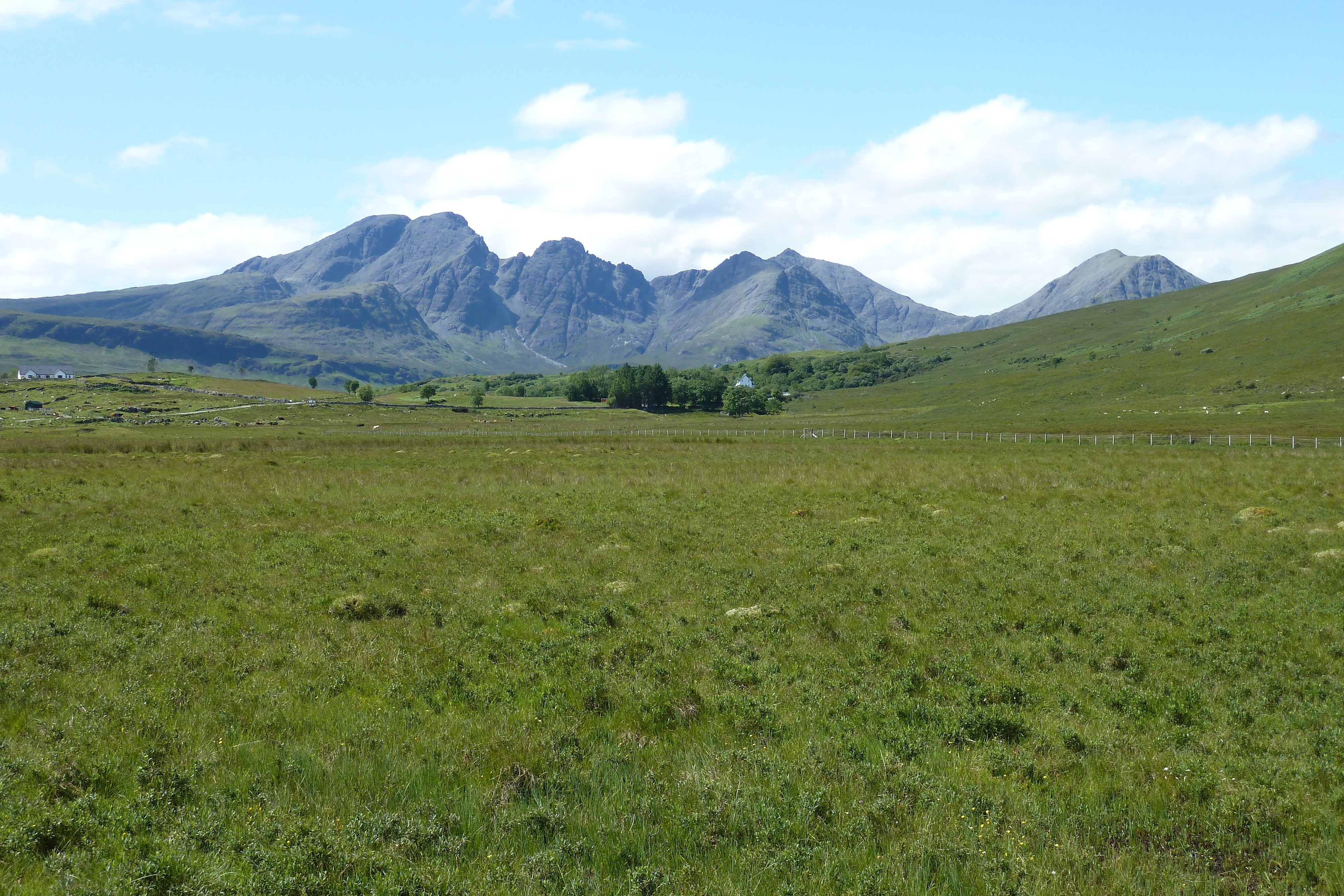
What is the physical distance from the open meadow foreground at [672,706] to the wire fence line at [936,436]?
5607 cm

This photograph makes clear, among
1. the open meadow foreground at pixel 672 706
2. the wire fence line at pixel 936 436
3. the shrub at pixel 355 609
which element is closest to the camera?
the open meadow foreground at pixel 672 706

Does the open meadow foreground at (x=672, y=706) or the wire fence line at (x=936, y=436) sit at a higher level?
the wire fence line at (x=936, y=436)

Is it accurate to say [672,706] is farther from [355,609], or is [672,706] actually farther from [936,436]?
[936,436]

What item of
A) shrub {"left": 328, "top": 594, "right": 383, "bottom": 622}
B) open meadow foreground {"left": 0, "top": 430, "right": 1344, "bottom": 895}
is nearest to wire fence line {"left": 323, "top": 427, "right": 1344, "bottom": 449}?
open meadow foreground {"left": 0, "top": 430, "right": 1344, "bottom": 895}

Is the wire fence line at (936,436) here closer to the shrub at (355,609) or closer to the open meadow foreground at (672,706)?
the open meadow foreground at (672,706)

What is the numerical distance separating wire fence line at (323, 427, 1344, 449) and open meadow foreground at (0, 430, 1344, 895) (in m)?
56.1

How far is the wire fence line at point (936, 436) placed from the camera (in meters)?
76.4

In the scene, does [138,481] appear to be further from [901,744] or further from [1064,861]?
[1064,861]

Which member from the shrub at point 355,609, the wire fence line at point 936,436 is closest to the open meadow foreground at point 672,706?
the shrub at point 355,609

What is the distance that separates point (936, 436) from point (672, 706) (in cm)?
9430

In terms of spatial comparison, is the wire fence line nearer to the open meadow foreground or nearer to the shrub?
the open meadow foreground

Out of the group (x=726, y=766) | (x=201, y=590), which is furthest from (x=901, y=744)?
(x=201, y=590)

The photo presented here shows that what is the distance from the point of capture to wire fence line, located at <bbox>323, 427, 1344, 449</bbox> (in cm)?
7644

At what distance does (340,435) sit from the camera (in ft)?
314
